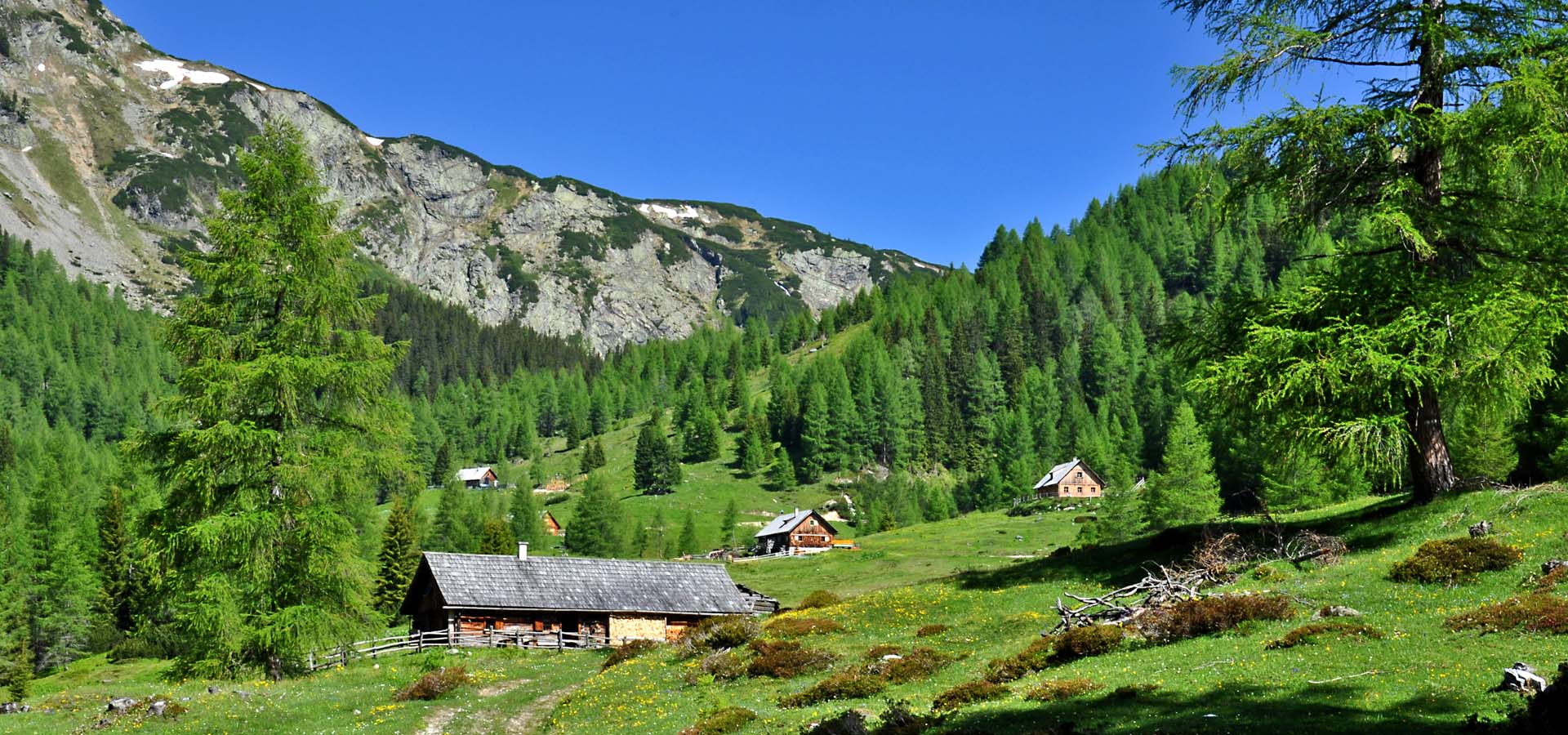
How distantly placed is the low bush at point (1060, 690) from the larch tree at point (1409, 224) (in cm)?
1059

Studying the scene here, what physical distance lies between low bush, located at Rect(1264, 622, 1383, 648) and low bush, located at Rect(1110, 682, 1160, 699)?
3.37 metres

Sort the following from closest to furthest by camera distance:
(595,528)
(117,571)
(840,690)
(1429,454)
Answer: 1. (840,690)
2. (1429,454)
3. (117,571)
4. (595,528)

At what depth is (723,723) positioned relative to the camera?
22453 millimetres

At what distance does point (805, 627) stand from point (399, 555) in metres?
58.9

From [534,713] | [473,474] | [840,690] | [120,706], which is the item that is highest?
[473,474]

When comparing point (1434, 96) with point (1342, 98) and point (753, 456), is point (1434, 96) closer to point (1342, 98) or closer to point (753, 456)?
point (1342, 98)

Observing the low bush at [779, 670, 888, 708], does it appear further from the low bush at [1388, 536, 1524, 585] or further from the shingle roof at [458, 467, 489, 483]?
the shingle roof at [458, 467, 489, 483]

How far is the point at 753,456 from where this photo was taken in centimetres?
16762

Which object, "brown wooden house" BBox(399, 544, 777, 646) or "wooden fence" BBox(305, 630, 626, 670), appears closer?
"wooden fence" BBox(305, 630, 626, 670)

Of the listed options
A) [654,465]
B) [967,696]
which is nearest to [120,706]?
[967,696]

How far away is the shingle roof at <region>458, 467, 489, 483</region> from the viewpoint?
7307 inches

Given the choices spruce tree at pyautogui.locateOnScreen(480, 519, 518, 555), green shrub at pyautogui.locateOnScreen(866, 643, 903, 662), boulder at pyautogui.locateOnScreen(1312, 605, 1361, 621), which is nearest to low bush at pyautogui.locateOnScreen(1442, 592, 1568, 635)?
boulder at pyautogui.locateOnScreen(1312, 605, 1361, 621)

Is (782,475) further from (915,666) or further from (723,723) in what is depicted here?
(723,723)

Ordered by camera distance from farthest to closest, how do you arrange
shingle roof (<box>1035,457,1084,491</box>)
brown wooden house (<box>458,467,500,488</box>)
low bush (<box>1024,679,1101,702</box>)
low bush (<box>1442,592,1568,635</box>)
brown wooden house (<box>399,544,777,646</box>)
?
brown wooden house (<box>458,467,500,488</box>), shingle roof (<box>1035,457,1084,491</box>), brown wooden house (<box>399,544,777,646</box>), low bush (<box>1024,679,1101,702</box>), low bush (<box>1442,592,1568,635</box>)
